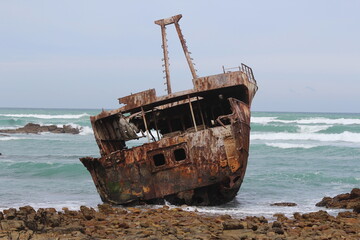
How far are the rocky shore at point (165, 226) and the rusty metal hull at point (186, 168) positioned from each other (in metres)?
0.77

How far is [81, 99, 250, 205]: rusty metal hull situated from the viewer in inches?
457

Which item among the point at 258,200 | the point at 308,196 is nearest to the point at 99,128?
the point at 258,200

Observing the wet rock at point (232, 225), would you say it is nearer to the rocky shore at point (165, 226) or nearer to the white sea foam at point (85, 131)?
the rocky shore at point (165, 226)

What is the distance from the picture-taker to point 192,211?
11.7 metres

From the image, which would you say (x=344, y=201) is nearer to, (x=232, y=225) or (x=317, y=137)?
(x=232, y=225)

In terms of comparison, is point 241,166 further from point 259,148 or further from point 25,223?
point 259,148

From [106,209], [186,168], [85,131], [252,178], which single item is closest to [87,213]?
[106,209]

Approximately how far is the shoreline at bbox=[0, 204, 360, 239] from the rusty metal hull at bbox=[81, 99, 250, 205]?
75 cm

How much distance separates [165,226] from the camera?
373 inches

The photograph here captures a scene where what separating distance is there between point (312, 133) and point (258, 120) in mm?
16493

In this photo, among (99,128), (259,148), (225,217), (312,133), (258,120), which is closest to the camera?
(225,217)

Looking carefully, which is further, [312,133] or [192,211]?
[312,133]

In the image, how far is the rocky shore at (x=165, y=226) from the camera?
871 centimetres

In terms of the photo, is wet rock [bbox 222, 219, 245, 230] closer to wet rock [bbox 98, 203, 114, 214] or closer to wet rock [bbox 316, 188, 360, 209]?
wet rock [bbox 98, 203, 114, 214]
